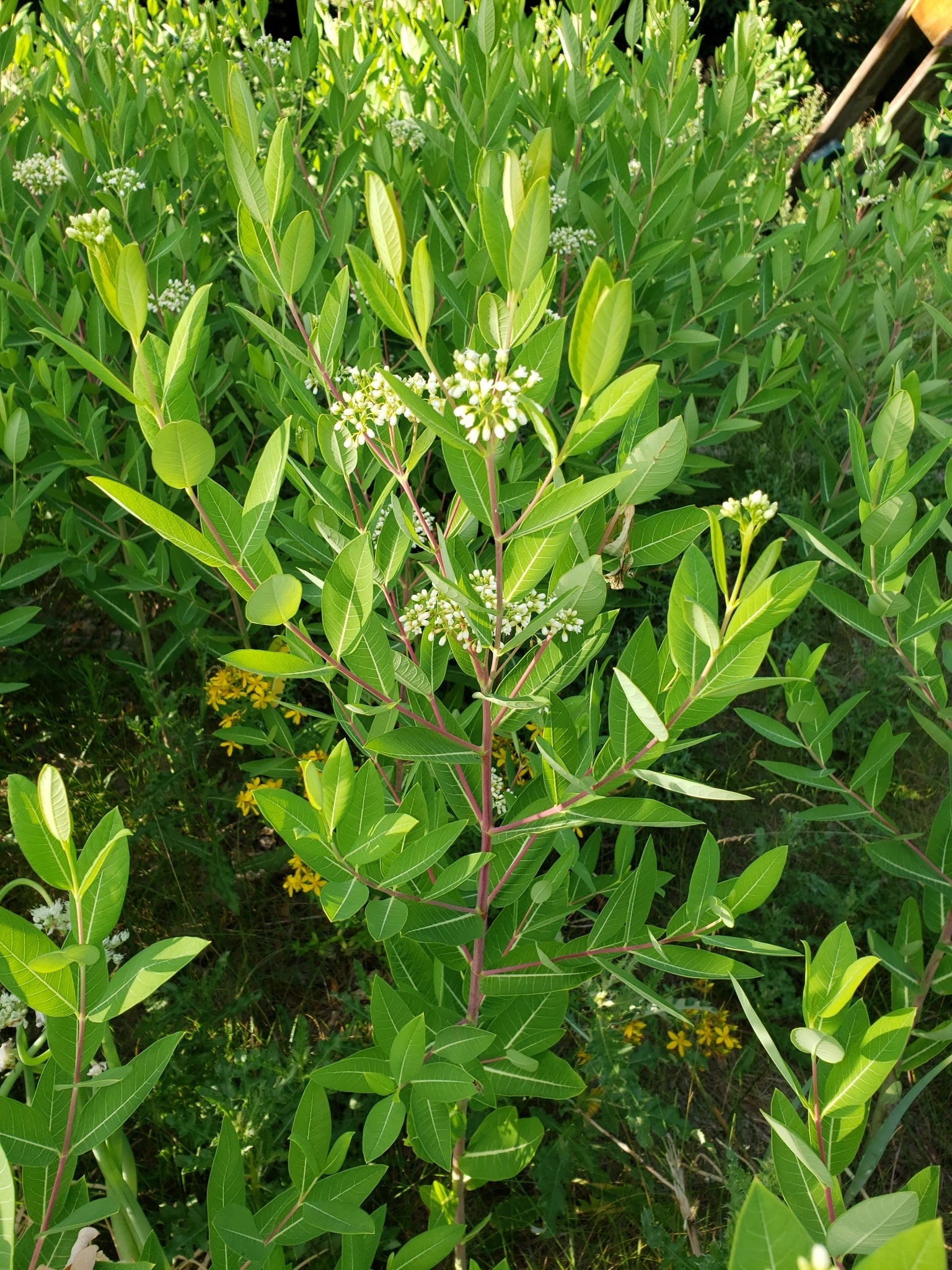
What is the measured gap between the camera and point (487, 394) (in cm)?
78

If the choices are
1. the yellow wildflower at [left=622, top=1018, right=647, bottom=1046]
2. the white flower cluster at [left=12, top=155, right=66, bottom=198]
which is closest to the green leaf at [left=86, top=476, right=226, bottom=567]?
the yellow wildflower at [left=622, top=1018, right=647, bottom=1046]

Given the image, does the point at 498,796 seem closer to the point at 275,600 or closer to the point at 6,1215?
the point at 275,600

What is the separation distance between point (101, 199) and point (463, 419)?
1665 mm

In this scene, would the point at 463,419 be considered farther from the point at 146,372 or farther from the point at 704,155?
the point at 704,155

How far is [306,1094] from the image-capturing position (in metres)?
0.97

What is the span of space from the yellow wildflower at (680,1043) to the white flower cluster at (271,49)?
2.20m

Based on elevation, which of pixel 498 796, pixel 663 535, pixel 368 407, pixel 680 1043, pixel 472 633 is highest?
pixel 368 407

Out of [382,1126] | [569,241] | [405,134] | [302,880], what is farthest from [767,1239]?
[405,134]

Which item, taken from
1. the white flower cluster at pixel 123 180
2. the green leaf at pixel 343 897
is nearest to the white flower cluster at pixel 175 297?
the white flower cluster at pixel 123 180

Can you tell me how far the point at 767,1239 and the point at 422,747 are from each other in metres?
0.53

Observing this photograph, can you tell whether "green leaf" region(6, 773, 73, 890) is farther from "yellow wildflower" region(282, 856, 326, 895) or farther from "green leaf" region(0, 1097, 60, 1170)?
"yellow wildflower" region(282, 856, 326, 895)

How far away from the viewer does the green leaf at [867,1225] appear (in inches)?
23.8

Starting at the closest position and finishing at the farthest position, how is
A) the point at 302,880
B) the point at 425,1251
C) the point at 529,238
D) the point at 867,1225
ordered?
the point at 867,1225 < the point at 529,238 < the point at 425,1251 < the point at 302,880

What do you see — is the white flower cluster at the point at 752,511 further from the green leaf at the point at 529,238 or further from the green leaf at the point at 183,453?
the green leaf at the point at 183,453
